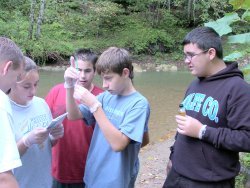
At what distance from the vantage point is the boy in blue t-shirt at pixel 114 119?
8.33 feet

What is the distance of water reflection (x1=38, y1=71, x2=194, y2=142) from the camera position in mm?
9438

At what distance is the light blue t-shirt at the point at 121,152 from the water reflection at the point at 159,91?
5.49 m

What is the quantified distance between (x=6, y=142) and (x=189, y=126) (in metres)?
1.17

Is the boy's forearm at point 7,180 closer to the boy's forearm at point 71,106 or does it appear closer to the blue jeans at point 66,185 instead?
the boy's forearm at point 71,106

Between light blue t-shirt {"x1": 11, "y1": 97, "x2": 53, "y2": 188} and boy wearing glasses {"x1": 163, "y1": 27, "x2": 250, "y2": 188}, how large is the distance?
2.87ft

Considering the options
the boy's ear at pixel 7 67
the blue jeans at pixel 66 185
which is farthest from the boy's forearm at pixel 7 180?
the blue jeans at pixel 66 185

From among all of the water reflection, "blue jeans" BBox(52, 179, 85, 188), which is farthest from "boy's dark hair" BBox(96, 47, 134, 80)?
the water reflection

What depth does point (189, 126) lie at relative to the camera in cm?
246

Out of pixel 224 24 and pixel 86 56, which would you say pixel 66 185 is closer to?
pixel 86 56

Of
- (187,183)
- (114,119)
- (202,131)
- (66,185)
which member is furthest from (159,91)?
(202,131)

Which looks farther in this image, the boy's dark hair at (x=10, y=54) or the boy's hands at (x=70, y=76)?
the boy's hands at (x=70, y=76)

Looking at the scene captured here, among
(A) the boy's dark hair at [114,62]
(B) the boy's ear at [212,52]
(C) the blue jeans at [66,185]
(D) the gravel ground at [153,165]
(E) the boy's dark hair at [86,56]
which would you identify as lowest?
(D) the gravel ground at [153,165]

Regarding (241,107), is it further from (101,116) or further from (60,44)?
(60,44)

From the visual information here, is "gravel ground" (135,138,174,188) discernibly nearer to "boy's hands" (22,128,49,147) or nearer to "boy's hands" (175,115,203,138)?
"boy's hands" (175,115,203,138)
